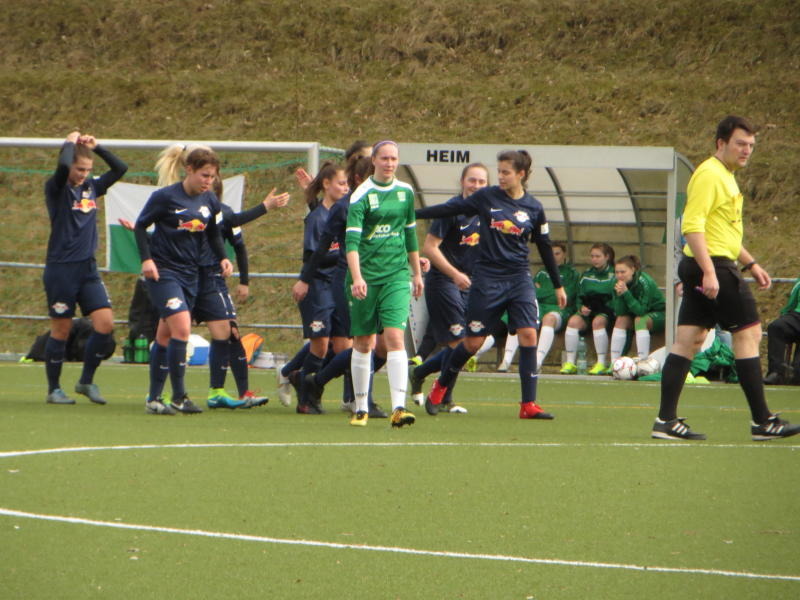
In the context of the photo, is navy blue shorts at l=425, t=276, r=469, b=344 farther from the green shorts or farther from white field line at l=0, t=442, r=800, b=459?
white field line at l=0, t=442, r=800, b=459

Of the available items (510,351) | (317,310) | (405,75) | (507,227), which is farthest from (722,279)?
(405,75)

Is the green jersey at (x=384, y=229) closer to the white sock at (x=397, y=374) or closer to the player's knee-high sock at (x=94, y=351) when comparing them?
the white sock at (x=397, y=374)

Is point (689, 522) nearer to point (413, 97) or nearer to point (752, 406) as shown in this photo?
point (752, 406)

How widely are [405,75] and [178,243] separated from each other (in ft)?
71.3

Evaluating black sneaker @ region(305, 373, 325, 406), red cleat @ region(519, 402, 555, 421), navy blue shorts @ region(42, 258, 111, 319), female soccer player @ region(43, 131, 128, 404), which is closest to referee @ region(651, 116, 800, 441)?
red cleat @ region(519, 402, 555, 421)

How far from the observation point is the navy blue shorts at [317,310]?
10.8m

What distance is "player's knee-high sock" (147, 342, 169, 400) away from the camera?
10.5m

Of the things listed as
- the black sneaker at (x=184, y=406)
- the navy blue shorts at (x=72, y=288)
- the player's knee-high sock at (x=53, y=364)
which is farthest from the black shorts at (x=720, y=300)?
the player's knee-high sock at (x=53, y=364)

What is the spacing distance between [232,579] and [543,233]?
20.5 ft

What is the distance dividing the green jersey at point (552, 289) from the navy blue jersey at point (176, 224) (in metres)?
7.57

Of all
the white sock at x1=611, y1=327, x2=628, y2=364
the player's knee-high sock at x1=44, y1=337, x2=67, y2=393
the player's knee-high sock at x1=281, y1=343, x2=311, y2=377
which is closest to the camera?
the player's knee-high sock at x1=281, y1=343, x2=311, y2=377

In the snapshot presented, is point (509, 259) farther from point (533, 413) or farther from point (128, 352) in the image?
point (128, 352)

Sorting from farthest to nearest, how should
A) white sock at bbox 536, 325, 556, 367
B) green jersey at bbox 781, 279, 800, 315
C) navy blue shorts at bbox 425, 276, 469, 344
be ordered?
white sock at bbox 536, 325, 556, 367 < green jersey at bbox 781, 279, 800, 315 < navy blue shorts at bbox 425, 276, 469, 344

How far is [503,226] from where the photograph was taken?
34.0ft
